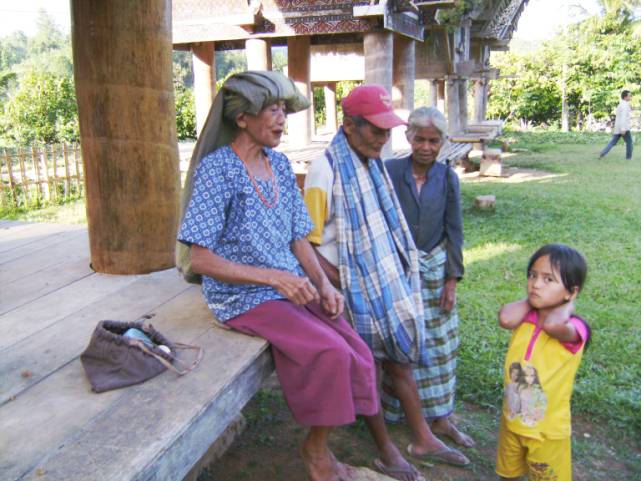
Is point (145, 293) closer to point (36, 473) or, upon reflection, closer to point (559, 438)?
point (36, 473)

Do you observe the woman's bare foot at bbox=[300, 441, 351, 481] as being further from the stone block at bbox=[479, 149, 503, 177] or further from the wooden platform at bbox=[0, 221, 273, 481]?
the stone block at bbox=[479, 149, 503, 177]

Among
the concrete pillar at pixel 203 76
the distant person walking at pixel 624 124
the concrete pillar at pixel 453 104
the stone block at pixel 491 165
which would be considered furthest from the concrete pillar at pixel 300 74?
the distant person walking at pixel 624 124

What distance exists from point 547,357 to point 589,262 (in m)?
3.92

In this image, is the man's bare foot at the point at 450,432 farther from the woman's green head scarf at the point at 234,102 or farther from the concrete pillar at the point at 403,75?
the concrete pillar at the point at 403,75

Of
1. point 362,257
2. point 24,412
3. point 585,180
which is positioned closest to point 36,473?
point 24,412

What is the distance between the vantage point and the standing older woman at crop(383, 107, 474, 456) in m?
2.76

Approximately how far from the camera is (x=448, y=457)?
2779mm

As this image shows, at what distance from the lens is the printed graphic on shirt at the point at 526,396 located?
2.30 metres

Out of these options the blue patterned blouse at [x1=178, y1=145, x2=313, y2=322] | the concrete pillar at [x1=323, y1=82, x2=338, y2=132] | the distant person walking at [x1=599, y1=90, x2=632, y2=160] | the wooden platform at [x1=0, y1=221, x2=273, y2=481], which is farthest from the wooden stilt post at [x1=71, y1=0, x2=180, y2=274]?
the concrete pillar at [x1=323, y1=82, x2=338, y2=132]

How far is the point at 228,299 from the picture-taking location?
229 centimetres

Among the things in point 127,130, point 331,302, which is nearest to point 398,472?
point 331,302

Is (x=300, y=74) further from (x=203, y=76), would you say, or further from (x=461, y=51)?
(x=461, y=51)

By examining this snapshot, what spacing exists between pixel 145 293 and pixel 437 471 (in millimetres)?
1625

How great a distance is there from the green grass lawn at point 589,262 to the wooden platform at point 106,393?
1.82 meters
